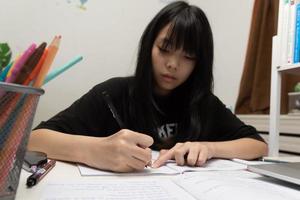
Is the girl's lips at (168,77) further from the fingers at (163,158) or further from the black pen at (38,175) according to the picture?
the black pen at (38,175)

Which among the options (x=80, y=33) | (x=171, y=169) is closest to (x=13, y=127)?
(x=171, y=169)

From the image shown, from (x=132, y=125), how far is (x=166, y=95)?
18 cm

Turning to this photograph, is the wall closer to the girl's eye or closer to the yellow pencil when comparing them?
the girl's eye

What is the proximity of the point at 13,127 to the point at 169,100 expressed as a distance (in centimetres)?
83

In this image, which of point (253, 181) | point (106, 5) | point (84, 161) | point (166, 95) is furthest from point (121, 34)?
point (253, 181)

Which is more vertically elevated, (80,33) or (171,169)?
(80,33)

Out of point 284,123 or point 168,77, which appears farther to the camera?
point 284,123

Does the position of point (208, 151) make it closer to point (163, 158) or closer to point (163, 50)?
point (163, 158)

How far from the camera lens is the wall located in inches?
55.0

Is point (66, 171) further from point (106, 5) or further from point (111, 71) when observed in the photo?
point (106, 5)

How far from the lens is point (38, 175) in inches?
16.8

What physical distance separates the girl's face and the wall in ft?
2.05

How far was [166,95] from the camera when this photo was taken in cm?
112

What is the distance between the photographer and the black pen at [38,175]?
0.40 metres
